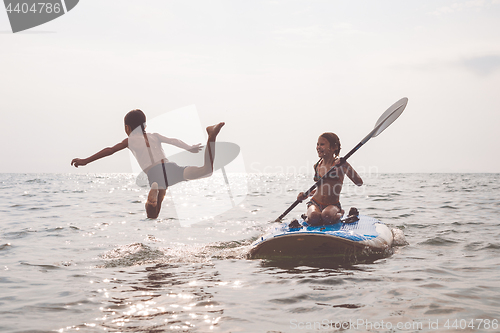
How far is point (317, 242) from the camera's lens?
6000mm

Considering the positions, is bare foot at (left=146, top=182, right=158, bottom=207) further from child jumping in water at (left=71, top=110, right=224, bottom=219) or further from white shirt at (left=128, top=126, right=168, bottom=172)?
white shirt at (left=128, top=126, right=168, bottom=172)

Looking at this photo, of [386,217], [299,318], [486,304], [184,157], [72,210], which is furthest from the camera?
[72,210]

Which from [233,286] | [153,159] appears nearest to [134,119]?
[153,159]

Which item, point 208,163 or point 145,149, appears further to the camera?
point 145,149

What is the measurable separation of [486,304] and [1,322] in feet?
15.4

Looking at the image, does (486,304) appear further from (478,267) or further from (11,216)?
(11,216)

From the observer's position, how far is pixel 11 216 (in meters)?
12.6

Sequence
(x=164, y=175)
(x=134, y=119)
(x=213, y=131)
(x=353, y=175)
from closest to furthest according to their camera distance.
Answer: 1. (x=213, y=131)
2. (x=134, y=119)
3. (x=164, y=175)
4. (x=353, y=175)

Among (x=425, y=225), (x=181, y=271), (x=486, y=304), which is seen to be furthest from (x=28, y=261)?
(x=425, y=225)

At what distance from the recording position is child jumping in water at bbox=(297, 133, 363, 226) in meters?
6.69

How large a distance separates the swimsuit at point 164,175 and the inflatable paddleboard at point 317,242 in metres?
1.66

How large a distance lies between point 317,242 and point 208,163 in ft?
6.48

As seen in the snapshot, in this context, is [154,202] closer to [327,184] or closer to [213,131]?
[213,131]

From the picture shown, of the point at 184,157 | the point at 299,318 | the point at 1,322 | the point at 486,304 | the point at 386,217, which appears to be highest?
the point at 184,157
